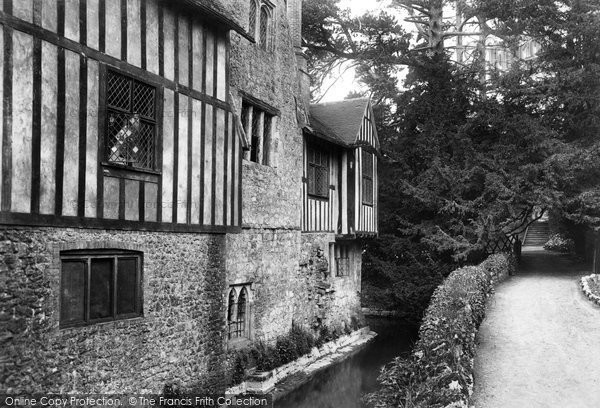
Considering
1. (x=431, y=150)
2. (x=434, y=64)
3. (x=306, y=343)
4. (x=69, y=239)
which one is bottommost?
(x=306, y=343)

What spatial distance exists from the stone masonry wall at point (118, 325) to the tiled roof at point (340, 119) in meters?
7.58

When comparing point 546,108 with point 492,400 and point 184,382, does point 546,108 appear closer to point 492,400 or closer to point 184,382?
point 492,400

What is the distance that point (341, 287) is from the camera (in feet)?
55.7

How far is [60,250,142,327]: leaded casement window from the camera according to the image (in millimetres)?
6758

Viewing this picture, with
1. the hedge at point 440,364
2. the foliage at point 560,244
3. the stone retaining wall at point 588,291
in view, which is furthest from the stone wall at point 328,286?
the foliage at point 560,244

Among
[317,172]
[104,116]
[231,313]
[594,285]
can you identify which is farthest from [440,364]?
[594,285]

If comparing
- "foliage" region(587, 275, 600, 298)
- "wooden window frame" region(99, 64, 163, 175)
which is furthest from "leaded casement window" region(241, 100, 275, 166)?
"foliage" region(587, 275, 600, 298)

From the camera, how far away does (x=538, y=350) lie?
9.64 metres

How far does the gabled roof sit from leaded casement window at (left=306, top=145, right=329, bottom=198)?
1.95ft

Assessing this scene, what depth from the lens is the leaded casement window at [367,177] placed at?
17734 millimetres

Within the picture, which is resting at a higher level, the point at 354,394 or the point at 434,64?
the point at 434,64

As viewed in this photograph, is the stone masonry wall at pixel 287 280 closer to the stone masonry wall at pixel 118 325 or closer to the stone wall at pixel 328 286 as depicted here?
the stone wall at pixel 328 286

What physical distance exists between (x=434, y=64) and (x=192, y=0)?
51.3ft

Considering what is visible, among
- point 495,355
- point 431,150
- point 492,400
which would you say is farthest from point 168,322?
point 431,150
